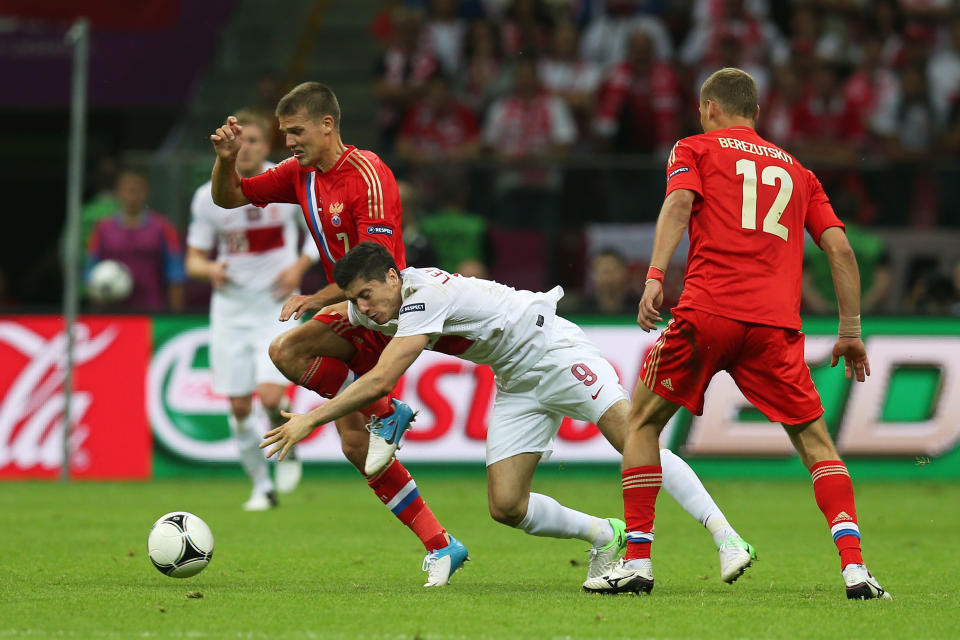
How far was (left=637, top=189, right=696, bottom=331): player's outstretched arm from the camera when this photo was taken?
21.4ft

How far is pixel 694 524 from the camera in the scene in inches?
412

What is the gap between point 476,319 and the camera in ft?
22.9

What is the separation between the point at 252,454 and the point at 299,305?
4475 millimetres

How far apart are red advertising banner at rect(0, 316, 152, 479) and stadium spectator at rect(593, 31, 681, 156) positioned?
559 cm

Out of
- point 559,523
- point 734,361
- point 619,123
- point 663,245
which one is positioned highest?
point 663,245

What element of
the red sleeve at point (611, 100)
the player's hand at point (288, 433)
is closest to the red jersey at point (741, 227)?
the player's hand at point (288, 433)

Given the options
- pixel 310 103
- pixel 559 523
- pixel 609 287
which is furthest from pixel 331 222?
pixel 609 287

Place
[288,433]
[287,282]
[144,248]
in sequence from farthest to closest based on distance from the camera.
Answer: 1. [144,248]
2. [287,282]
3. [288,433]

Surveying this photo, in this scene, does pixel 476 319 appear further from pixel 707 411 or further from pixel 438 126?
pixel 438 126

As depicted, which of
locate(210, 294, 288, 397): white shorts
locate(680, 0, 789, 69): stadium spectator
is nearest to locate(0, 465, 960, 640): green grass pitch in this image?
locate(210, 294, 288, 397): white shorts

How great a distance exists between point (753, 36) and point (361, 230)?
11.5 m

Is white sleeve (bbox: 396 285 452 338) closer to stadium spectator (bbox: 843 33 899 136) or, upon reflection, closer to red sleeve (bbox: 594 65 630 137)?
red sleeve (bbox: 594 65 630 137)

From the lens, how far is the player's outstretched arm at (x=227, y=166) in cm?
745

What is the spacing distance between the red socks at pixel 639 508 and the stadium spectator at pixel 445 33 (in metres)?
11.1
